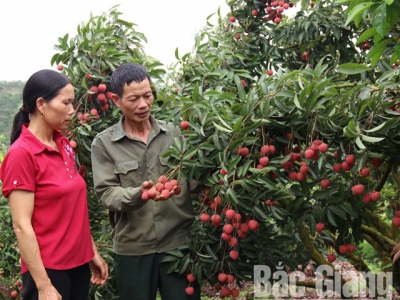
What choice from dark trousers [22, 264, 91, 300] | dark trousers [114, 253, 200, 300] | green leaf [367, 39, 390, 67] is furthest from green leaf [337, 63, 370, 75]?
dark trousers [22, 264, 91, 300]

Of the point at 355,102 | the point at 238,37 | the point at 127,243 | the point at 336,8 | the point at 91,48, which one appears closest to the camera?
the point at 355,102

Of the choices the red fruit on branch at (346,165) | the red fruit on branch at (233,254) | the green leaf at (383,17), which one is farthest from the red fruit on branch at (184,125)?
the green leaf at (383,17)

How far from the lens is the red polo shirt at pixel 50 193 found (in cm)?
182

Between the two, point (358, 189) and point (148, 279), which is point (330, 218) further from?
point (148, 279)

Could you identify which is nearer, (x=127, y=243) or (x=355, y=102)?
(x=355, y=102)

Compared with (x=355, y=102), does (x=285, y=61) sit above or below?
above

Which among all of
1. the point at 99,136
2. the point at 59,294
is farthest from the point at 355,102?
the point at 59,294

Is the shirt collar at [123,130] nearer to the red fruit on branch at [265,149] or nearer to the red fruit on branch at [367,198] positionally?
the red fruit on branch at [265,149]

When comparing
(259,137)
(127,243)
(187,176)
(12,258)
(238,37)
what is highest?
(238,37)

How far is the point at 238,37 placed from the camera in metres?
3.18

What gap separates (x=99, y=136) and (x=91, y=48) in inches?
25.1

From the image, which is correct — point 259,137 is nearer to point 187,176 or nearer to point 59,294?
point 187,176

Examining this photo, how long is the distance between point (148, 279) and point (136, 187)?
32 centimetres

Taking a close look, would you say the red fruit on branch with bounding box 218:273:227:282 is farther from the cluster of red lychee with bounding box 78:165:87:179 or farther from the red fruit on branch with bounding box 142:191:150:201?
the cluster of red lychee with bounding box 78:165:87:179
